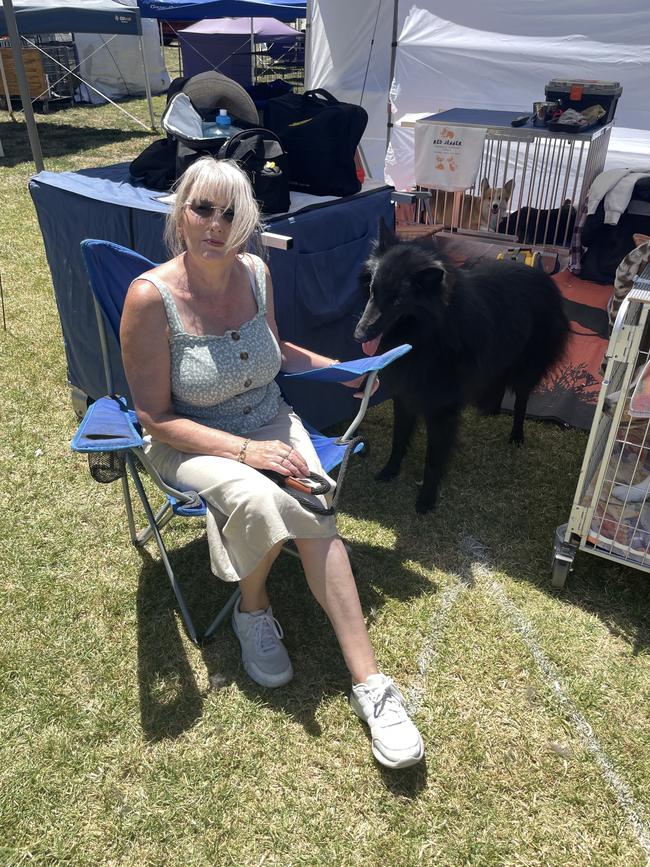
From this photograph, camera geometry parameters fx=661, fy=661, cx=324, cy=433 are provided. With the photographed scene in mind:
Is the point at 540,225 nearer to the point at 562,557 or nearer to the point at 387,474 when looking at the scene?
the point at 387,474

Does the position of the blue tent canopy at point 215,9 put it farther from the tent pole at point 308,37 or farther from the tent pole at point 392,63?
the tent pole at point 392,63

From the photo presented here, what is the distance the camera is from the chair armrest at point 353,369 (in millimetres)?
2100

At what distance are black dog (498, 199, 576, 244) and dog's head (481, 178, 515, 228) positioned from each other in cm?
7

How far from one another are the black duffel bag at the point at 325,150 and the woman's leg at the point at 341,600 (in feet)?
5.94

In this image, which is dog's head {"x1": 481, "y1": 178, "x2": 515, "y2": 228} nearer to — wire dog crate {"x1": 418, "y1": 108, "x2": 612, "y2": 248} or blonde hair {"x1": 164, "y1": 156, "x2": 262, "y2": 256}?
wire dog crate {"x1": 418, "y1": 108, "x2": 612, "y2": 248}

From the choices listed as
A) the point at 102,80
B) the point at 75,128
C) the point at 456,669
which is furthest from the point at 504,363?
the point at 102,80

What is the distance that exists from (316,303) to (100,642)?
1.58 meters

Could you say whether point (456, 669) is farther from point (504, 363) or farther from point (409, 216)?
point (409, 216)

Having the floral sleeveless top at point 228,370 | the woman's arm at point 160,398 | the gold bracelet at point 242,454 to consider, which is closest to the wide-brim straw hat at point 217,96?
the floral sleeveless top at point 228,370

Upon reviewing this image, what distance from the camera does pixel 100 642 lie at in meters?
2.18

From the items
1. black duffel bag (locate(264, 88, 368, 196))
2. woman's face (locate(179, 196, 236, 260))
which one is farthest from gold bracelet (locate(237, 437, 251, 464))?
black duffel bag (locate(264, 88, 368, 196))

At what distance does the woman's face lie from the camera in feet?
6.18

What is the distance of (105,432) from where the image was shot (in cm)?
182

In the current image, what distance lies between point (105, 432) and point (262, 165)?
1407mm
